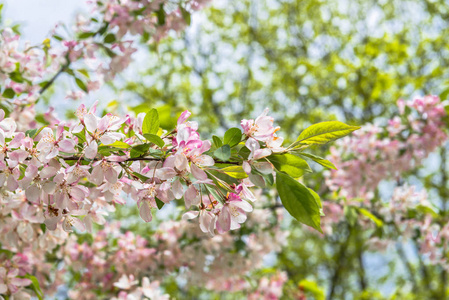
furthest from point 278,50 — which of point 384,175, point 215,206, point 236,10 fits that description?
point 215,206

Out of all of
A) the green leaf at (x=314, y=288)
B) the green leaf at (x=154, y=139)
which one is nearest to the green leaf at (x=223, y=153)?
the green leaf at (x=154, y=139)

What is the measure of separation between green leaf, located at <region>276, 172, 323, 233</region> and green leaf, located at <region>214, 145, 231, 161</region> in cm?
13

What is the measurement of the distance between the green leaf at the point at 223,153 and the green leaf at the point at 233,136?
47mm

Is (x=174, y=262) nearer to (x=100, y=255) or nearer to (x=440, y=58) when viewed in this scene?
(x=100, y=255)

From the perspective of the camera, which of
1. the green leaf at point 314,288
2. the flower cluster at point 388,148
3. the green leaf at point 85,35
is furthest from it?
the green leaf at point 314,288

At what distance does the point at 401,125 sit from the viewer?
8.14ft

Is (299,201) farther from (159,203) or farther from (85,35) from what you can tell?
(85,35)

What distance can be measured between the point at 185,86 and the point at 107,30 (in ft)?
14.3

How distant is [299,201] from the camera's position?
0.88m

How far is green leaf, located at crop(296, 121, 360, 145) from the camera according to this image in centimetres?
87

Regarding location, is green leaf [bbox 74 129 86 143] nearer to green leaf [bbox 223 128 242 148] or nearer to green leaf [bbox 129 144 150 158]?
green leaf [bbox 129 144 150 158]

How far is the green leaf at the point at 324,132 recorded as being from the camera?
874 mm

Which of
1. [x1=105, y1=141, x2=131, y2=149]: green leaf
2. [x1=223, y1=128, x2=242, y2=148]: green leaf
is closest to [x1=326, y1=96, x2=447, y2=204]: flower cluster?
[x1=223, y1=128, x2=242, y2=148]: green leaf

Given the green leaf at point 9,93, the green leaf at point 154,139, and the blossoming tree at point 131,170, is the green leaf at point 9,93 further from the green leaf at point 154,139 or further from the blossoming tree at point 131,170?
the green leaf at point 154,139
